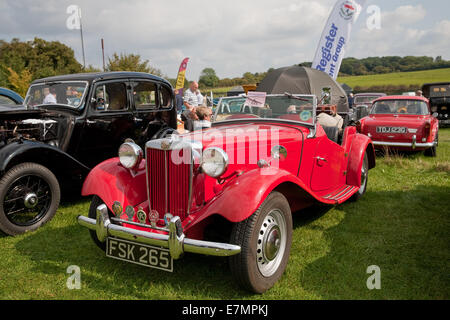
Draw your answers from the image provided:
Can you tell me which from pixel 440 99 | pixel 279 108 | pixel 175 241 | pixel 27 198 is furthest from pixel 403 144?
pixel 440 99

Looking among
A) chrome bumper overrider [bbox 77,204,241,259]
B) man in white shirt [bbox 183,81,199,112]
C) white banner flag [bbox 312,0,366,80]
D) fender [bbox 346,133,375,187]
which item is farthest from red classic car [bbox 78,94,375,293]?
white banner flag [bbox 312,0,366,80]

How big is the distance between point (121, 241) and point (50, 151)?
220 cm

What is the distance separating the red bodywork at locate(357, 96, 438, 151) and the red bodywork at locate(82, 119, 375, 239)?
4.58 metres

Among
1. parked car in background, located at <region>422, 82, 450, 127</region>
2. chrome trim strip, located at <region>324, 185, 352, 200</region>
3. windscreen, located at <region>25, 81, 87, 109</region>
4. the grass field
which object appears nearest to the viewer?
the grass field

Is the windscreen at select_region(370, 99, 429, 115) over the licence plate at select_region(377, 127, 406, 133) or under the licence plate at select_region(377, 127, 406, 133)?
over

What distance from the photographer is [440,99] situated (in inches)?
542

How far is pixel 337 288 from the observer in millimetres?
2664

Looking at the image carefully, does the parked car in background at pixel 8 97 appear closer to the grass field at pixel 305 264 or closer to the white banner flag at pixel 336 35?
A: the grass field at pixel 305 264

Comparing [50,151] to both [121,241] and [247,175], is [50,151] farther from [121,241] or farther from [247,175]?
[247,175]

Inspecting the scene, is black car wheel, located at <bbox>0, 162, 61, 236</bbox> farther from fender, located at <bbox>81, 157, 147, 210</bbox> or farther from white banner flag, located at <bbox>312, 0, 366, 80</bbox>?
white banner flag, located at <bbox>312, 0, 366, 80</bbox>

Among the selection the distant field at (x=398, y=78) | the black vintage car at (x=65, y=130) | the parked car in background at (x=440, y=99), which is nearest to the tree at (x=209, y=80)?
the distant field at (x=398, y=78)

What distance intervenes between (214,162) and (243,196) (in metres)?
0.38

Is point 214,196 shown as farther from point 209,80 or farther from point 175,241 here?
point 209,80

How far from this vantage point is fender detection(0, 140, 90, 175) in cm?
371
